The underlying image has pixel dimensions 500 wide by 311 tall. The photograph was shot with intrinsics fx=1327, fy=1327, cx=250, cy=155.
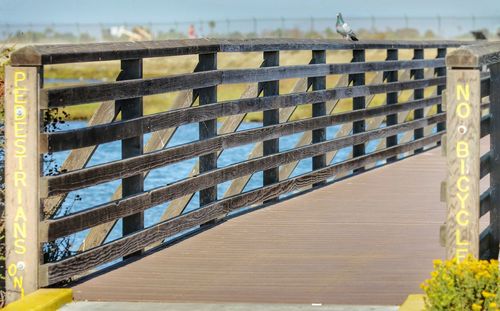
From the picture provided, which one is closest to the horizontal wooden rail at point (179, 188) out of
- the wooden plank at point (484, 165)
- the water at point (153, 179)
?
the water at point (153, 179)

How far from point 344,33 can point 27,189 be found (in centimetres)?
1048

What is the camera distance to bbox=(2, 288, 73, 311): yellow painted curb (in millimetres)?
6887

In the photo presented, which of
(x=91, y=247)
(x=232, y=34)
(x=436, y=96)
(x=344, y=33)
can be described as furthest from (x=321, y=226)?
(x=232, y=34)

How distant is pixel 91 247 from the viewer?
8.73m

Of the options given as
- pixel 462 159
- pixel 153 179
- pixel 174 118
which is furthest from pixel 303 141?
pixel 462 159

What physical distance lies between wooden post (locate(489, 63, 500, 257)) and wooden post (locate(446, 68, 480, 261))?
0.78m

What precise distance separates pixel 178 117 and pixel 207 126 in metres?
0.83

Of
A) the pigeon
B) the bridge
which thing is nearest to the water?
the bridge

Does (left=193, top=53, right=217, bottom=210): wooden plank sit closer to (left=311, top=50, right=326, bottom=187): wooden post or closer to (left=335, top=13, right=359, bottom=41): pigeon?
(left=311, top=50, right=326, bottom=187): wooden post

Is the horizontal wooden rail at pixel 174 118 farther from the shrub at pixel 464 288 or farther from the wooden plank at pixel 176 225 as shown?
the shrub at pixel 464 288

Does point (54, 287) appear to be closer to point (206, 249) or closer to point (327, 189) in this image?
point (206, 249)

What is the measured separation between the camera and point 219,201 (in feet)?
35.1

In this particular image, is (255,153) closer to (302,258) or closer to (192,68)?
(302,258)

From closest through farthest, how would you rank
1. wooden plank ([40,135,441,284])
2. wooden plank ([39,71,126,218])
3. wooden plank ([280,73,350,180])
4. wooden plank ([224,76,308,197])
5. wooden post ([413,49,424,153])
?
wooden plank ([40,135,441,284]) < wooden plank ([39,71,126,218]) < wooden plank ([224,76,308,197]) < wooden plank ([280,73,350,180]) < wooden post ([413,49,424,153])
